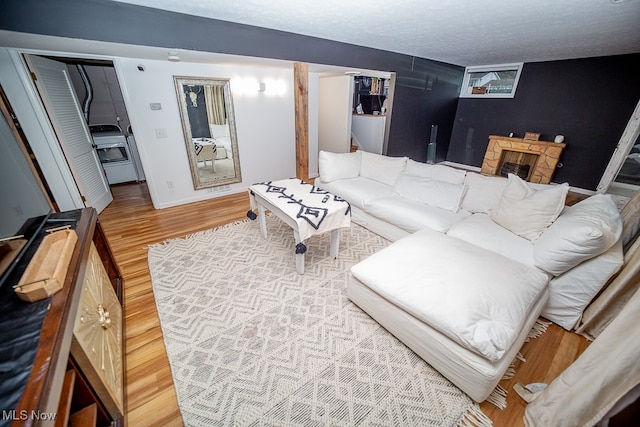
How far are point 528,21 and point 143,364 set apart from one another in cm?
423

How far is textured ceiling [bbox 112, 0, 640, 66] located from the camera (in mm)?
1918

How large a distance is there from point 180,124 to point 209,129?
377 mm

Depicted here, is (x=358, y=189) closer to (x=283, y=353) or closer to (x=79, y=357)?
(x=283, y=353)

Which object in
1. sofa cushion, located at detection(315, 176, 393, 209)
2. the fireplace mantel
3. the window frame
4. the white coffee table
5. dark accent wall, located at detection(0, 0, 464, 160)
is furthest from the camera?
the window frame

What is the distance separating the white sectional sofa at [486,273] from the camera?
126 cm

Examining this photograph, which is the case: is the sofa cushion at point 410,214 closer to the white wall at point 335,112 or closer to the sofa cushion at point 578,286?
the sofa cushion at point 578,286

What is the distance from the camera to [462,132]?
5715 mm

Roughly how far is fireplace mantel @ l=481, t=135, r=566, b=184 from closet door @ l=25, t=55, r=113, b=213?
6876 mm

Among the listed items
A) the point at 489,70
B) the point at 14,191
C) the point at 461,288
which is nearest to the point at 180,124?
the point at 14,191

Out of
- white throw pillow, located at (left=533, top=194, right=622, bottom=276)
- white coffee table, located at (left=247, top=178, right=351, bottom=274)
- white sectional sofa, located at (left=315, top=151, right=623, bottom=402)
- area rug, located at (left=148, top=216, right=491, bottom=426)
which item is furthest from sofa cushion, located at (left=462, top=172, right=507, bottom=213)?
area rug, located at (left=148, top=216, right=491, bottom=426)

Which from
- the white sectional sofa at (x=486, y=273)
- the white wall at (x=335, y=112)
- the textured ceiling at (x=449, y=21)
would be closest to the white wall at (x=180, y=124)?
the textured ceiling at (x=449, y=21)

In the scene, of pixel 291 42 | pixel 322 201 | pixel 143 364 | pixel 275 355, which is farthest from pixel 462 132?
pixel 143 364

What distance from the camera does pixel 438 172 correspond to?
2779 millimetres

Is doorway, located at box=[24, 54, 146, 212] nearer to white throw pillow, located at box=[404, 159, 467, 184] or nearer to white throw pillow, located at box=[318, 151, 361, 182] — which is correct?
white throw pillow, located at box=[318, 151, 361, 182]
